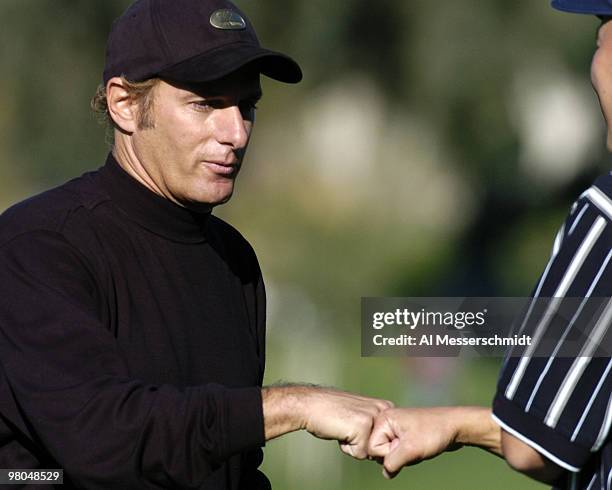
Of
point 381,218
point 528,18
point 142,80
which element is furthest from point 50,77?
point 142,80

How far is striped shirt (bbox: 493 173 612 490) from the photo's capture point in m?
2.66

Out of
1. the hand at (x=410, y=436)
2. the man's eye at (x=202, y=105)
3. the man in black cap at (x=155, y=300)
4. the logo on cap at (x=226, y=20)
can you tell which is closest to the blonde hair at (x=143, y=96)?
the man in black cap at (x=155, y=300)

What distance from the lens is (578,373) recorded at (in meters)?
2.67

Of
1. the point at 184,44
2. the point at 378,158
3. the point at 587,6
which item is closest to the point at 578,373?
the point at 587,6

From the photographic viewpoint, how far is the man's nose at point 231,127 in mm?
3617

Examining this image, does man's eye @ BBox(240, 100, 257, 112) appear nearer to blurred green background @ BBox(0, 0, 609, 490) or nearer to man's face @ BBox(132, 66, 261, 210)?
man's face @ BBox(132, 66, 261, 210)

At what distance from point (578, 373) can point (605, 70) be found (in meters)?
0.68

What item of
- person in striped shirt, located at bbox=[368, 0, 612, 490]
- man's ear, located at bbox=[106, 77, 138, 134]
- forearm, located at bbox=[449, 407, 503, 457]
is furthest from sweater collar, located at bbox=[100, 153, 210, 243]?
person in striped shirt, located at bbox=[368, 0, 612, 490]

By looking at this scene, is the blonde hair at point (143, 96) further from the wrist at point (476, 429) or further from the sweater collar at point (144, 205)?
the wrist at point (476, 429)

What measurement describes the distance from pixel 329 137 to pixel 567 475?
926cm

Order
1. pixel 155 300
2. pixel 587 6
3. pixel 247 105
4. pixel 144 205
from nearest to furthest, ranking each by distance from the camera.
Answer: pixel 587 6 < pixel 155 300 < pixel 144 205 < pixel 247 105

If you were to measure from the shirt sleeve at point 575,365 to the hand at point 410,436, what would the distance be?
70 cm

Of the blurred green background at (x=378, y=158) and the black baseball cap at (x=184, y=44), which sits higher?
the black baseball cap at (x=184, y=44)

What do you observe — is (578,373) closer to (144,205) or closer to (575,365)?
(575,365)
